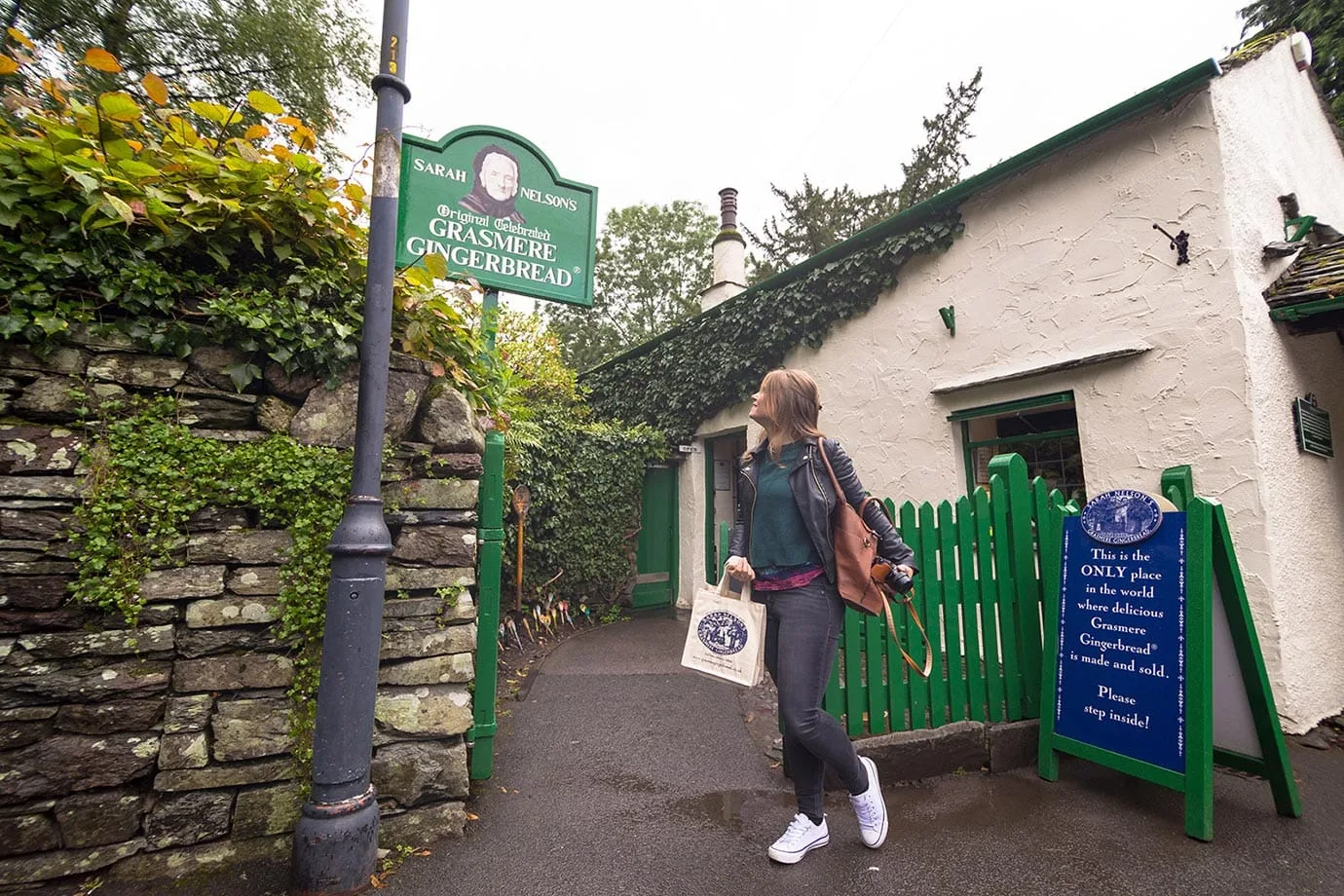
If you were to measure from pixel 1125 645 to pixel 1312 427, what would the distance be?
2724 mm

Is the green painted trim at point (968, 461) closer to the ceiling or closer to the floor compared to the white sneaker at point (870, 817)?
closer to the ceiling

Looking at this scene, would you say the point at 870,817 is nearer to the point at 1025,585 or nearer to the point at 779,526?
the point at 779,526

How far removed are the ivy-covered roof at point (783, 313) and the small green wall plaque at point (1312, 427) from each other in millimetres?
2282

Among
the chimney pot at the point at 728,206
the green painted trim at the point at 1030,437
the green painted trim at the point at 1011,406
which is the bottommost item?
the green painted trim at the point at 1030,437

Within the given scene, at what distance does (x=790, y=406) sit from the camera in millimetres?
2518

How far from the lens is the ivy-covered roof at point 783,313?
4.82 meters

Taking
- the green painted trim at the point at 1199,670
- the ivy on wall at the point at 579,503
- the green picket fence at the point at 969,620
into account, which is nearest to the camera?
the green painted trim at the point at 1199,670

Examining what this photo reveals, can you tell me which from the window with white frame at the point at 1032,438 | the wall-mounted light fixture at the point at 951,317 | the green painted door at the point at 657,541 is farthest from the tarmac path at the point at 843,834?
→ the green painted door at the point at 657,541

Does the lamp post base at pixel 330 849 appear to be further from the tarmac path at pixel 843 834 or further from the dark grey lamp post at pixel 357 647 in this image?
the tarmac path at pixel 843 834

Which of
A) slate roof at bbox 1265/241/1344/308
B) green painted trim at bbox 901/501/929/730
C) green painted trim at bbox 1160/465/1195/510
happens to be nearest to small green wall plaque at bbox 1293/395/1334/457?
slate roof at bbox 1265/241/1344/308

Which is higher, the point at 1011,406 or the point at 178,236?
the point at 178,236

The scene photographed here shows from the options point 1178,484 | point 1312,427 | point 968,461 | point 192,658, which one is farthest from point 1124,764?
point 192,658

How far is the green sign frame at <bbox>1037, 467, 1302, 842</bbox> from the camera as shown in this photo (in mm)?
2529

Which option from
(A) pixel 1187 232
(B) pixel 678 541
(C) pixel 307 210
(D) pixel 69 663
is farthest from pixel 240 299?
(B) pixel 678 541
